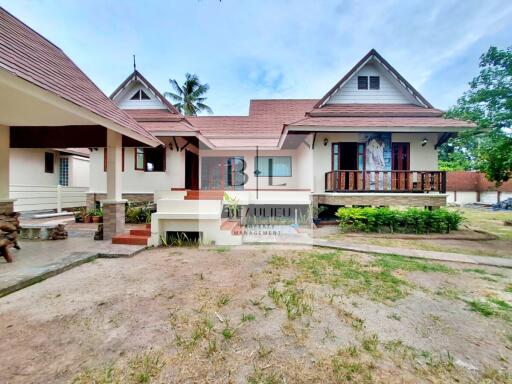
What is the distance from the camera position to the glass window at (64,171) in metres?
14.6

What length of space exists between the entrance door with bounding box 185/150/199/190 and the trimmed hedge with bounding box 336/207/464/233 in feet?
22.8

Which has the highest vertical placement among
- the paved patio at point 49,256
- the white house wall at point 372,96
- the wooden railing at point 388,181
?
the white house wall at point 372,96

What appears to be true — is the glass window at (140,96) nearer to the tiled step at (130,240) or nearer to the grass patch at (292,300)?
the tiled step at (130,240)

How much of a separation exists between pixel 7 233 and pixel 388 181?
432 inches

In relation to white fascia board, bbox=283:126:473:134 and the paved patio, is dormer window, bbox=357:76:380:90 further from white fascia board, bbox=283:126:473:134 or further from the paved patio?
the paved patio

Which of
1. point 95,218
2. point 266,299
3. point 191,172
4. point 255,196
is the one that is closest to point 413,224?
point 255,196

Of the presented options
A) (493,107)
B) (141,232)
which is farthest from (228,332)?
(493,107)

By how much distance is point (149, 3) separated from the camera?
6.80 m

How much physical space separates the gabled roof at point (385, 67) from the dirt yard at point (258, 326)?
8.81 m

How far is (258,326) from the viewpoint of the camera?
2.43 m

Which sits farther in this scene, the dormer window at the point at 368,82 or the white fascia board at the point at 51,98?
the dormer window at the point at 368,82

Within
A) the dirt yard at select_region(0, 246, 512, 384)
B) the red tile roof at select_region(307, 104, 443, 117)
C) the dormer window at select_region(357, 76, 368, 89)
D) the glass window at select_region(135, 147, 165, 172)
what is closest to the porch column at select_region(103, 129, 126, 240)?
the dirt yard at select_region(0, 246, 512, 384)

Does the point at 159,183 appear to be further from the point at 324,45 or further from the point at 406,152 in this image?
the point at 324,45

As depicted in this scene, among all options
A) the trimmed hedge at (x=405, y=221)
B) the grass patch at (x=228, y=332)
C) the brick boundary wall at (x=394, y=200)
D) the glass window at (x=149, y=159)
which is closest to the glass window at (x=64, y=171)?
the glass window at (x=149, y=159)
